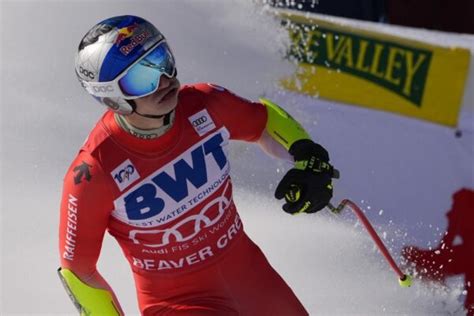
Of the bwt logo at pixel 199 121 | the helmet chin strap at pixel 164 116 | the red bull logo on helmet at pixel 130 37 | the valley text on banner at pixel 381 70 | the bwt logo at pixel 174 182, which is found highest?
the red bull logo on helmet at pixel 130 37

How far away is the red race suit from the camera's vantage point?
3984mm

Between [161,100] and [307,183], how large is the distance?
692 millimetres

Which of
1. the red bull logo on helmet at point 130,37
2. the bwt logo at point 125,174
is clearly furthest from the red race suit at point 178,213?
the red bull logo on helmet at point 130,37

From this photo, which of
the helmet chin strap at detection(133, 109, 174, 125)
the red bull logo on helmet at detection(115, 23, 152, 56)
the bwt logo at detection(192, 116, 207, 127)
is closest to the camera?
the red bull logo on helmet at detection(115, 23, 152, 56)

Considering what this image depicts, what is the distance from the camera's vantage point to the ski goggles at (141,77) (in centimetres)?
389

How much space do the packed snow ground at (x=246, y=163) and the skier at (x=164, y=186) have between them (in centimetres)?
163

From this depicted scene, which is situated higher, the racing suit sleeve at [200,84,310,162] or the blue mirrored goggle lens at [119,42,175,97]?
the blue mirrored goggle lens at [119,42,175,97]

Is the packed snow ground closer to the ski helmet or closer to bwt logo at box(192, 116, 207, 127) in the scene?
bwt logo at box(192, 116, 207, 127)

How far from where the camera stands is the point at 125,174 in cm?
400

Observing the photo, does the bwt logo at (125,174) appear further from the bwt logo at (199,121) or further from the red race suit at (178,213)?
the bwt logo at (199,121)

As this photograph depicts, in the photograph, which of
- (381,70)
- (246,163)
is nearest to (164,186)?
(246,163)

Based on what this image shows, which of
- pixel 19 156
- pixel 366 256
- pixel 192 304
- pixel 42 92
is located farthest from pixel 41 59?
pixel 192 304

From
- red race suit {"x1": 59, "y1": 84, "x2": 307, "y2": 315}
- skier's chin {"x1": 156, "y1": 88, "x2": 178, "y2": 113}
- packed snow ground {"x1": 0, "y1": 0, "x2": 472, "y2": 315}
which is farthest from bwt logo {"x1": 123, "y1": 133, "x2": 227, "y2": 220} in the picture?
packed snow ground {"x1": 0, "y1": 0, "x2": 472, "y2": 315}

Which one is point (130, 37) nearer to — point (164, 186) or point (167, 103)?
point (167, 103)
